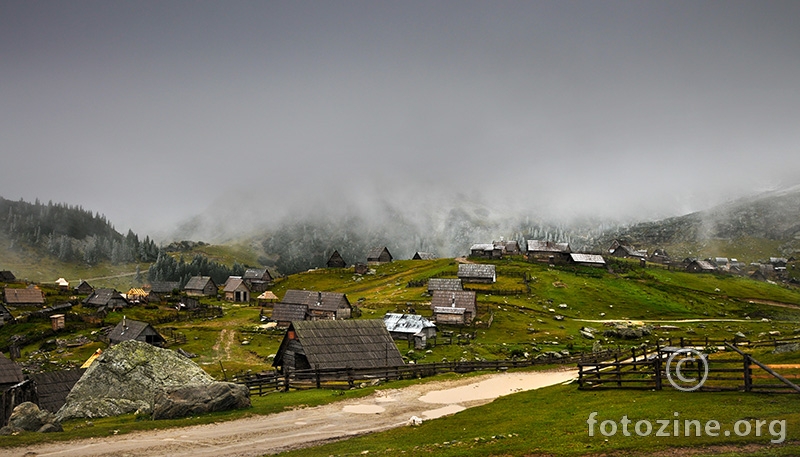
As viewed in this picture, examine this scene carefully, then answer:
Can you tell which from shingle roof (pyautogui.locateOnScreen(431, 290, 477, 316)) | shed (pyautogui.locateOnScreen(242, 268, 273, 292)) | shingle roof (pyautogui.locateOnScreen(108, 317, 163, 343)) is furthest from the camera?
shed (pyautogui.locateOnScreen(242, 268, 273, 292))

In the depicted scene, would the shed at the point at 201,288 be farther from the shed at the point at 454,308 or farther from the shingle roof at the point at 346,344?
the shingle roof at the point at 346,344

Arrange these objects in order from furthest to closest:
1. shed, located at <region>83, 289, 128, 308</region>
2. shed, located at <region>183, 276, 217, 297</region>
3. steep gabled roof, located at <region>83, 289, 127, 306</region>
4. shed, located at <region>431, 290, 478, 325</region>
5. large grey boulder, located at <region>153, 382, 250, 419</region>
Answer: shed, located at <region>183, 276, 217, 297</region>
steep gabled roof, located at <region>83, 289, 127, 306</region>
shed, located at <region>83, 289, 128, 308</region>
shed, located at <region>431, 290, 478, 325</region>
large grey boulder, located at <region>153, 382, 250, 419</region>

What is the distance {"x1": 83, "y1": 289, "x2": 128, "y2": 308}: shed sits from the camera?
123375 millimetres

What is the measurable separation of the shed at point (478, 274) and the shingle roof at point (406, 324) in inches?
1977

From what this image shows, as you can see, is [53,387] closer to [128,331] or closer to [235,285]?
[128,331]

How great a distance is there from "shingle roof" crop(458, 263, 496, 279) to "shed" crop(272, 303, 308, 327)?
46.8 meters

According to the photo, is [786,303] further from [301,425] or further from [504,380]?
[301,425]

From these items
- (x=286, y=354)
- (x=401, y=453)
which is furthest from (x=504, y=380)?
(x=401, y=453)

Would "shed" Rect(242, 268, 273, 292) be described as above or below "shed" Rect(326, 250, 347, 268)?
below

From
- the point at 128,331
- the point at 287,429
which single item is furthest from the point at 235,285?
the point at 287,429

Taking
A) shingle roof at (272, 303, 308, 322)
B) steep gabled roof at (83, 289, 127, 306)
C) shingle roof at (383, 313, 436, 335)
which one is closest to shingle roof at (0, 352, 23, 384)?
shingle roof at (383, 313, 436, 335)

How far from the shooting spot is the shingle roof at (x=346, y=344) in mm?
46875

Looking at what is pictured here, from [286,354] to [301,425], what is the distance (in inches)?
892

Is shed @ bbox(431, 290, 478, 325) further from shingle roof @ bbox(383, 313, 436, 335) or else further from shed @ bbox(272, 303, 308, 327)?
shed @ bbox(272, 303, 308, 327)
